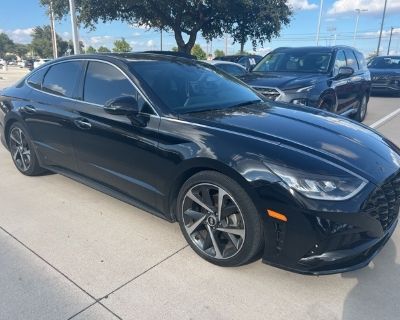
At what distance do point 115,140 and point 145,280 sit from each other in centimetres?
132

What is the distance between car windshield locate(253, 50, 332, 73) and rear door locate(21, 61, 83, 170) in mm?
4566

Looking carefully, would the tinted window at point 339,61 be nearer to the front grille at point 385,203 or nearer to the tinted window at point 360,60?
the tinted window at point 360,60

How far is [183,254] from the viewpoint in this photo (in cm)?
306

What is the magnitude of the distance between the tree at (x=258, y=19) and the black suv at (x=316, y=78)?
11738mm

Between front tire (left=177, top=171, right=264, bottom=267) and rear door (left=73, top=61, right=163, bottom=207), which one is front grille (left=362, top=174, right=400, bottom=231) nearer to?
front tire (left=177, top=171, right=264, bottom=267)

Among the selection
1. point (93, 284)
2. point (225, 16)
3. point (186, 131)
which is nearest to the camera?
point (93, 284)

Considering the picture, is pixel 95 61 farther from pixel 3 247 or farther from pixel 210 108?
pixel 3 247

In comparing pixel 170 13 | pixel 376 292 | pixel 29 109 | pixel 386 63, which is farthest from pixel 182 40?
pixel 376 292

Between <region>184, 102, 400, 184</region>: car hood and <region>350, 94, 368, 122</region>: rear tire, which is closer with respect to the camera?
<region>184, 102, 400, 184</region>: car hood

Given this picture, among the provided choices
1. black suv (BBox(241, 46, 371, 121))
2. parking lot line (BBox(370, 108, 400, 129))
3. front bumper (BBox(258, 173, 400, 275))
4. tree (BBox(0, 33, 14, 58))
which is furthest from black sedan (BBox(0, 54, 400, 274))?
tree (BBox(0, 33, 14, 58))

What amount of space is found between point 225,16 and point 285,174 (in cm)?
1935

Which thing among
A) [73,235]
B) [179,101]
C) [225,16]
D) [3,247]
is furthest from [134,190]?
[225,16]

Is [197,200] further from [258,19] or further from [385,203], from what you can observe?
[258,19]

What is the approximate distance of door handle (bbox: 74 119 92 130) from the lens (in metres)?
3.65
